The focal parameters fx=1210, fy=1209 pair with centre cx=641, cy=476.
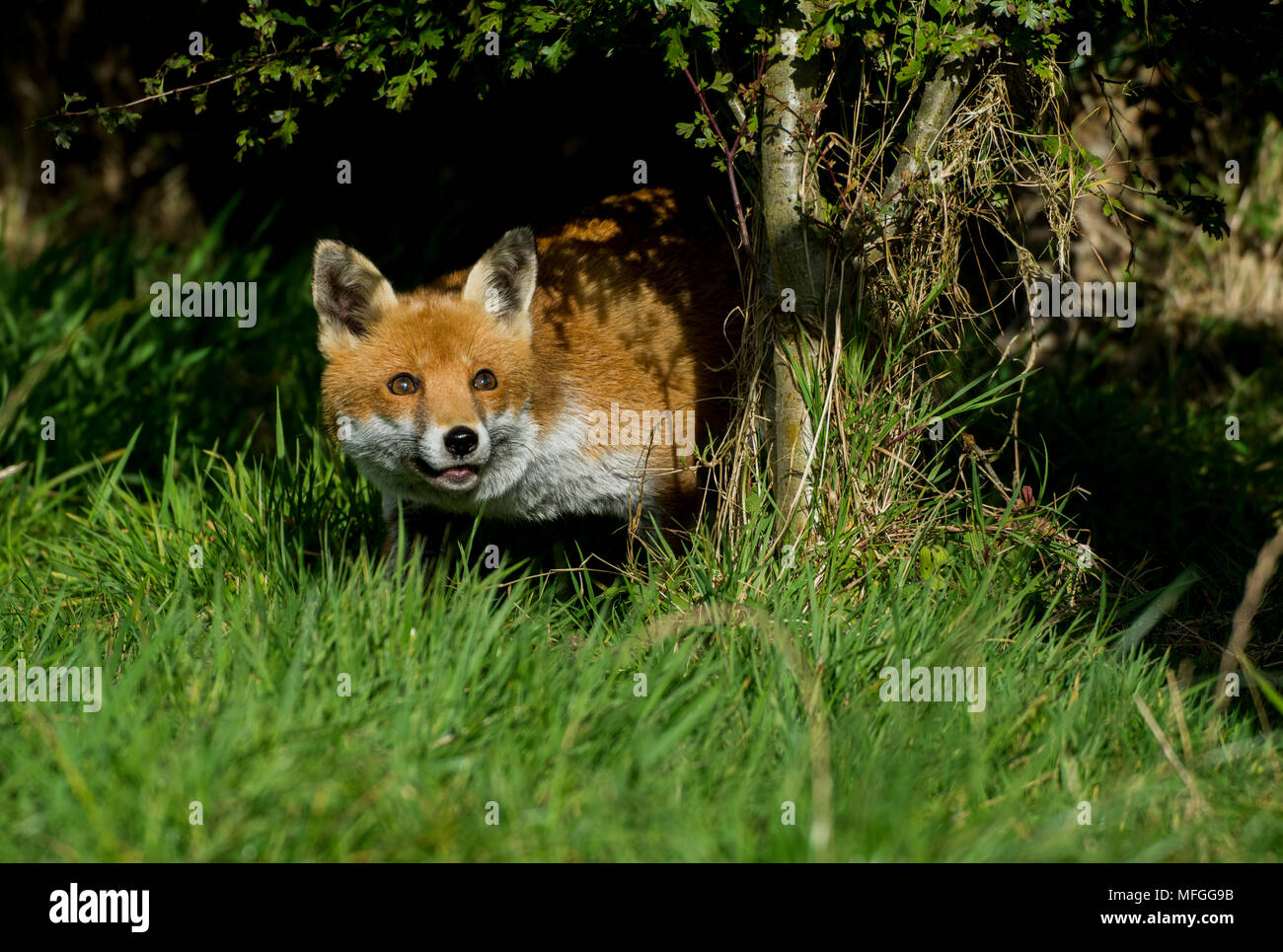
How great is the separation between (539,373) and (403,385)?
0.61 meters

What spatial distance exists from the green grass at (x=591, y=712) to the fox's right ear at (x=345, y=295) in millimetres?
800

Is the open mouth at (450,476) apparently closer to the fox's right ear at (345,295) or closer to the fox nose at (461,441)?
the fox nose at (461,441)

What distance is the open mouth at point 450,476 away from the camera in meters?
4.89

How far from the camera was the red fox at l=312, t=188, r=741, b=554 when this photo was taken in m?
4.94

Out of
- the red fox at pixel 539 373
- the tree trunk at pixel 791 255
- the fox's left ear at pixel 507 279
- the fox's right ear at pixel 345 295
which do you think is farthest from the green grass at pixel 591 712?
the fox's left ear at pixel 507 279

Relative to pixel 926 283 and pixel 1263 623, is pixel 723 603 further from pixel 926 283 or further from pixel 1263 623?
pixel 1263 623

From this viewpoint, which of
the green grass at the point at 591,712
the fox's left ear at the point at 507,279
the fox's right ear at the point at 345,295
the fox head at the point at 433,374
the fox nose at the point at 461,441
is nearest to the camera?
the green grass at the point at 591,712

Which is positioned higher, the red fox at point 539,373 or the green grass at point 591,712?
the red fox at point 539,373

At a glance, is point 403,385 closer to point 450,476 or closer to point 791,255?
point 450,476

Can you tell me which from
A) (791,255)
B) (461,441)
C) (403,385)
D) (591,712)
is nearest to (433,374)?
(403,385)

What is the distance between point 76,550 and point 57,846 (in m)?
2.86

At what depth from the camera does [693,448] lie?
5.37 m

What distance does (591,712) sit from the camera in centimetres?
362

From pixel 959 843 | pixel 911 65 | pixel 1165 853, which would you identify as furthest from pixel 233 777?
pixel 911 65
